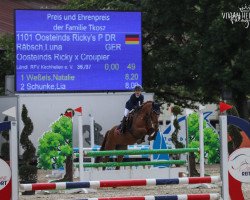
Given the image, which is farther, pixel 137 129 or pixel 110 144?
pixel 110 144

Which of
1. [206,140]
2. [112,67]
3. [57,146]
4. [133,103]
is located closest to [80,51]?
[112,67]

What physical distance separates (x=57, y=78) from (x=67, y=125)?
28.4 ft

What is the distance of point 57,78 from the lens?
82.5 feet

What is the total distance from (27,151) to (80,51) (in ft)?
33.2

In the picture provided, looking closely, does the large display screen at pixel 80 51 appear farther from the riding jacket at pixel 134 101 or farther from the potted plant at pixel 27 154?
the potted plant at pixel 27 154

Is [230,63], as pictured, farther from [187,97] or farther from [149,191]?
[149,191]

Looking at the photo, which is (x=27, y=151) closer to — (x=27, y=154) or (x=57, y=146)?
(x=27, y=154)

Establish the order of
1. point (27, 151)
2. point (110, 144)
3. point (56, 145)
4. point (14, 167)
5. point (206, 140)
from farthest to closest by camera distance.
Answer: point (110, 144)
point (206, 140)
point (56, 145)
point (27, 151)
point (14, 167)

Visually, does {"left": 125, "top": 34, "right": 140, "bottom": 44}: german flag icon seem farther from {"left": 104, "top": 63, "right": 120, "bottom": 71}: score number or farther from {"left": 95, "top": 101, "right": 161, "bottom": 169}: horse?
{"left": 95, "top": 101, "right": 161, "bottom": 169}: horse

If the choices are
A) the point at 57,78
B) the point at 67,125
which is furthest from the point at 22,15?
the point at 67,125

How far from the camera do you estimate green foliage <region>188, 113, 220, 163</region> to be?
53.7 ft

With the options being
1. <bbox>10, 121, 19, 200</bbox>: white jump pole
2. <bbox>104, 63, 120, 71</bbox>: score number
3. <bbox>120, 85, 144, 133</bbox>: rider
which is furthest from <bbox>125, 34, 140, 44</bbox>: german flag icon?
<bbox>10, 121, 19, 200</bbox>: white jump pole

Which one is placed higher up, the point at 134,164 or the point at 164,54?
the point at 164,54

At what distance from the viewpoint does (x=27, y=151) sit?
15.3 meters
